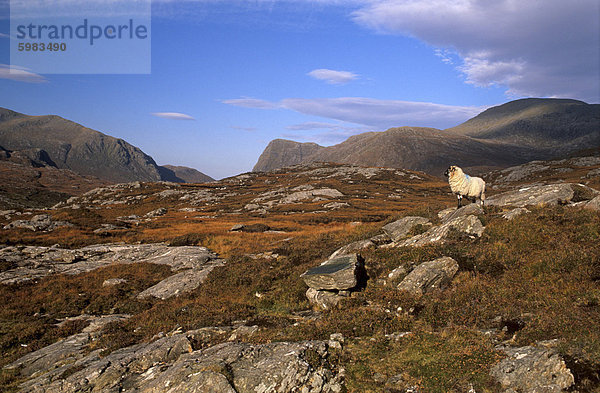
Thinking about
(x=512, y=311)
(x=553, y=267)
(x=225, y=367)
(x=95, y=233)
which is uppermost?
(x=553, y=267)

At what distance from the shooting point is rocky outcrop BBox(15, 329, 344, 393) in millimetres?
8516

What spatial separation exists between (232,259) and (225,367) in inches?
649

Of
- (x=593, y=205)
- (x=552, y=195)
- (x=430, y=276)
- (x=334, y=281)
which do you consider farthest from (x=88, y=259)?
(x=593, y=205)

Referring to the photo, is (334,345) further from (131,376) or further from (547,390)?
(131,376)

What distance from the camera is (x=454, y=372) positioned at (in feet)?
26.0

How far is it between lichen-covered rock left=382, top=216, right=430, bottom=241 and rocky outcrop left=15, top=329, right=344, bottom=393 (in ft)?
41.3

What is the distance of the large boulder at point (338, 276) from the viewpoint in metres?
13.9

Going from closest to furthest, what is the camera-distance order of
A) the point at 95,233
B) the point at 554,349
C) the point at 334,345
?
1. the point at 554,349
2. the point at 334,345
3. the point at 95,233

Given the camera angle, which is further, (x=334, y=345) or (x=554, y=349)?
(x=334, y=345)

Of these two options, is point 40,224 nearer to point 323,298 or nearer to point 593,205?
point 323,298

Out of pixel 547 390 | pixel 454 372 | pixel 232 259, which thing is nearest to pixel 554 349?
pixel 547 390

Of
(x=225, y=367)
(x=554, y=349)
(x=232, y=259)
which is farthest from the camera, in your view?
(x=232, y=259)

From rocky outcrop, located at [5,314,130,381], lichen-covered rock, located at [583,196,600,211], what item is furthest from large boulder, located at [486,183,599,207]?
rocky outcrop, located at [5,314,130,381]

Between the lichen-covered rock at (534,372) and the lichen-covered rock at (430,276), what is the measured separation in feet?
16.2
